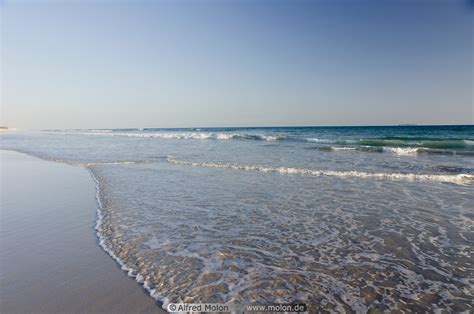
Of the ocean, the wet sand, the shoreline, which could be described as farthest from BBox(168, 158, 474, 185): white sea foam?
the shoreline

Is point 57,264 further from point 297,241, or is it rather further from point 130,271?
point 297,241

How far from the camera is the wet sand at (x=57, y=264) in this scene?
3.37 metres

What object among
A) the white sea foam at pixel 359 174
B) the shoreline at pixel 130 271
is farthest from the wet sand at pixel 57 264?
the white sea foam at pixel 359 174

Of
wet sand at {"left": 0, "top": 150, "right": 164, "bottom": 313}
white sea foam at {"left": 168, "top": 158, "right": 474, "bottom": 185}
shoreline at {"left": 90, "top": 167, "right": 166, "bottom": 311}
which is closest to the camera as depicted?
wet sand at {"left": 0, "top": 150, "right": 164, "bottom": 313}

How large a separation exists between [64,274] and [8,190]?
7.34m

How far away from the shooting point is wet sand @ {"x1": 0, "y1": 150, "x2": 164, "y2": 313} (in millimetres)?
3373

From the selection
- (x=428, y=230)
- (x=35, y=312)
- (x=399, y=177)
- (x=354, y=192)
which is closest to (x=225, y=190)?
(x=354, y=192)

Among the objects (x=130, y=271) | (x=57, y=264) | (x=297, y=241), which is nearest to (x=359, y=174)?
(x=297, y=241)

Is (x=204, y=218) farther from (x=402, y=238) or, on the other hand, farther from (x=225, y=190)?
(x=402, y=238)

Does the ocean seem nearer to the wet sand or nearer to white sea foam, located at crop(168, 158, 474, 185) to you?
the wet sand

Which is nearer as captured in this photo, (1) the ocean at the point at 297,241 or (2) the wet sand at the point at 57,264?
(2) the wet sand at the point at 57,264

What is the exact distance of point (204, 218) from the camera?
673cm

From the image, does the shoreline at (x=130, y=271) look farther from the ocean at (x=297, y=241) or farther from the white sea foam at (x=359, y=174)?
the white sea foam at (x=359, y=174)

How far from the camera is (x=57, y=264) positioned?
14.2ft
